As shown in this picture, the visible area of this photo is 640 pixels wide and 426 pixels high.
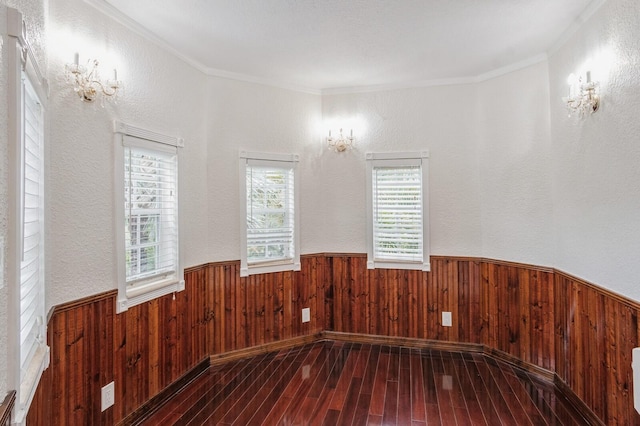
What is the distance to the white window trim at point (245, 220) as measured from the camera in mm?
3684

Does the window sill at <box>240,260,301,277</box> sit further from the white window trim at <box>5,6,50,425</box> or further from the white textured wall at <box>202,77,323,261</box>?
the white window trim at <box>5,6,50,425</box>

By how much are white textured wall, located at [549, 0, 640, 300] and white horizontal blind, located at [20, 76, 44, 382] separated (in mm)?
3079

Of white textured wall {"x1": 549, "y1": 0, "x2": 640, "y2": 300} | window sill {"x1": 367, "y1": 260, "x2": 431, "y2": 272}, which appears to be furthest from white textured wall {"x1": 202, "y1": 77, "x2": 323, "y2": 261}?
white textured wall {"x1": 549, "y1": 0, "x2": 640, "y2": 300}

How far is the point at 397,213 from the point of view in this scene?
13.1 ft

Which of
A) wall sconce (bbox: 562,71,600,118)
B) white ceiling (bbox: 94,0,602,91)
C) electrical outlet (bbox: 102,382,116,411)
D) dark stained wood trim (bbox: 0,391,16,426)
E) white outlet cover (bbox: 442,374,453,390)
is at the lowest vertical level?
white outlet cover (bbox: 442,374,453,390)

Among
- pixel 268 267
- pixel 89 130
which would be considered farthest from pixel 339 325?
pixel 89 130

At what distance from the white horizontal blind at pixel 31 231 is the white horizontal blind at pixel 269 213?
2.08m

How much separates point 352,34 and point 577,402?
3.34 meters

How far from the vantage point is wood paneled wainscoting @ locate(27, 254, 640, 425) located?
2.20 meters

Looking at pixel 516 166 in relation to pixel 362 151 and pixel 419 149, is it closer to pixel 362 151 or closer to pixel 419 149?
pixel 419 149

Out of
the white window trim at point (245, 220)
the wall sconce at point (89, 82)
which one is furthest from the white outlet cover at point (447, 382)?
the wall sconce at point (89, 82)

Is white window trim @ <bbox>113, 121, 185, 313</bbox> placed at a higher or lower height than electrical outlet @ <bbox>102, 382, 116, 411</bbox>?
higher

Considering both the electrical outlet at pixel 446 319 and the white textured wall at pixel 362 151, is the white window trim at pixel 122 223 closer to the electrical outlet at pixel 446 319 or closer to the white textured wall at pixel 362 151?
the white textured wall at pixel 362 151

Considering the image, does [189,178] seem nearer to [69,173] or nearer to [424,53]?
[69,173]
